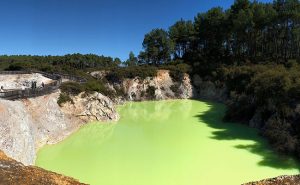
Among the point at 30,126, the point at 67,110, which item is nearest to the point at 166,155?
the point at 30,126

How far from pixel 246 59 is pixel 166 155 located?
46.6 metres

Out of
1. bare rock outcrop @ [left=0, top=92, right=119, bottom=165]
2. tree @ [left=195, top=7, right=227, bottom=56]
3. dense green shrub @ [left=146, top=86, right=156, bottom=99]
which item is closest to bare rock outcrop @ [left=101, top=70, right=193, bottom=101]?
dense green shrub @ [left=146, top=86, right=156, bottom=99]

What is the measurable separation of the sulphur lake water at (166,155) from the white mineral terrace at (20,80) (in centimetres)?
1778

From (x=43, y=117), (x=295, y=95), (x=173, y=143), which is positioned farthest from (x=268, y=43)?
(x=43, y=117)

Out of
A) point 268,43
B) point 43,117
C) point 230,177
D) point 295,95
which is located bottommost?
point 230,177

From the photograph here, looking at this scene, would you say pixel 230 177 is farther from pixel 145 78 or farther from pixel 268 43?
pixel 268 43

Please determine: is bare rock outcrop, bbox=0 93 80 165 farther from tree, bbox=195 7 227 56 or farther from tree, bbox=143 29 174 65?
tree, bbox=143 29 174 65

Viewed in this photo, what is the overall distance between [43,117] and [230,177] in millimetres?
19167

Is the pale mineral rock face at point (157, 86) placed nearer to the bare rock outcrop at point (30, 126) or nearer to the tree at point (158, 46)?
the tree at point (158, 46)

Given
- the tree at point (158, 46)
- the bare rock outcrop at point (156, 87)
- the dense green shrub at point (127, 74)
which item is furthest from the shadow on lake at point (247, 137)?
the tree at point (158, 46)

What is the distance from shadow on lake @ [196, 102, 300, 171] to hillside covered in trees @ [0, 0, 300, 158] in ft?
3.19

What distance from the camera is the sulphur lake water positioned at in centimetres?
2206

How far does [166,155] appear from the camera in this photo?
26781 millimetres

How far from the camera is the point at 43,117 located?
106 feet
